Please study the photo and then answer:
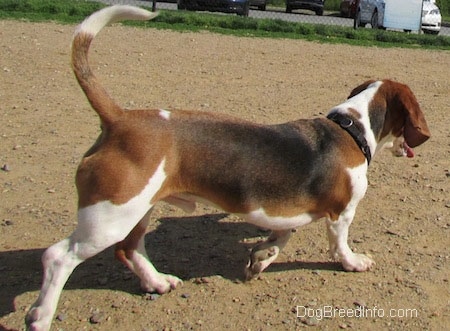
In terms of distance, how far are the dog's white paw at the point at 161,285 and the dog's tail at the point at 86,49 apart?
0.99 m

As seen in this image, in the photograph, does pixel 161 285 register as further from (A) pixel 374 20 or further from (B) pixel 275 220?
(A) pixel 374 20

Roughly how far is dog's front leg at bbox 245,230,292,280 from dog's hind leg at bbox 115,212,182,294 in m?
0.46

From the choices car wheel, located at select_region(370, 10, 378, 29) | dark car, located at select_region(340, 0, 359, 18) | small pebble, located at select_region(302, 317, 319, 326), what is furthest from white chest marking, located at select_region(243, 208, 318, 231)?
dark car, located at select_region(340, 0, 359, 18)

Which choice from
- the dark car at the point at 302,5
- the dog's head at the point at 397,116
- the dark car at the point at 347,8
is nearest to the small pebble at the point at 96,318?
the dog's head at the point at 397,116

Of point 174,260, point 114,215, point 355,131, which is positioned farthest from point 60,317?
point 355,131

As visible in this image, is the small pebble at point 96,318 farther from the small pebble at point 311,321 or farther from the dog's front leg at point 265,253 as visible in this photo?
the small pebble at point 311,321

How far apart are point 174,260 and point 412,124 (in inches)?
66.0

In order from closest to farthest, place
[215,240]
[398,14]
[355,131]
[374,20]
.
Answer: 1. [355,131]
2. [215,240]
3. [398,14]
4. [374,20]

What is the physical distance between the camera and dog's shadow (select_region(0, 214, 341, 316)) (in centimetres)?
397

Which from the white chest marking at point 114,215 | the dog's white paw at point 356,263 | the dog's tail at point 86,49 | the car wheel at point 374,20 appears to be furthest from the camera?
the car wheel at point 374,20

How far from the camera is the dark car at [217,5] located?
18.8m

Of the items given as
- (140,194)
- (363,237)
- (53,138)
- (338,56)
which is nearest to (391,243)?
(363,237)

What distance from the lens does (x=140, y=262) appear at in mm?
3877

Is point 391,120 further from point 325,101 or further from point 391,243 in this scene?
point 325,101
